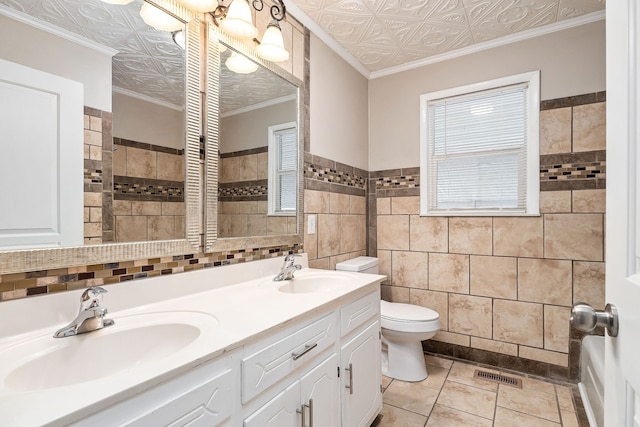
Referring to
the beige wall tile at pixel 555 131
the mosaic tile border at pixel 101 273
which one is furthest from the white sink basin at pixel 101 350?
the beige wall tile at pixel 555 131

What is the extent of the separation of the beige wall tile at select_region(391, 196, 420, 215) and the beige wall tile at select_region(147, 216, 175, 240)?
1.97 metres

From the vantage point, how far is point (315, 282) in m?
1.83

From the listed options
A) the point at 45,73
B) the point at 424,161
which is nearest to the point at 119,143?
the point at 45,73

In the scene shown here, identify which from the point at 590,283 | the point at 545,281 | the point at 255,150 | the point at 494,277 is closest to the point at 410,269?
the point at 494,277

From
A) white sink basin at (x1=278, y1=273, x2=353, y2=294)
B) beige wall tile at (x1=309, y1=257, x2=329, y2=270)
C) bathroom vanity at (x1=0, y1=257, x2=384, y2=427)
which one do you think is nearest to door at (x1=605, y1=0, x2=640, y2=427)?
bathroom vanity at (x1=0, y1=257, x2=384, y2=427)

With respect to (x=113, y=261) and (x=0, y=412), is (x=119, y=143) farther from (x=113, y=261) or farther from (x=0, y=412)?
(x=0, y=412)

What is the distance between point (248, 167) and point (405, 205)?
1.56 m

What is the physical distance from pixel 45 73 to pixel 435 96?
2521 millimetres

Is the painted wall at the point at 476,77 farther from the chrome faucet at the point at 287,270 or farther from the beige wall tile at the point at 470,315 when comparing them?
the chrome faucet at the point at 287,270

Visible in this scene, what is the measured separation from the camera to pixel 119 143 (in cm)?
117

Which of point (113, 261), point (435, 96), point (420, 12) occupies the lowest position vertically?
point (113, 261)

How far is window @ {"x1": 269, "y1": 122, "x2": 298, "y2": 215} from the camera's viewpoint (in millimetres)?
A: 1874

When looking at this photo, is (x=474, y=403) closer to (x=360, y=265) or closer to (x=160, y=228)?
(x=360, y=265)

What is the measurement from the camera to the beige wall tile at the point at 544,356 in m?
2.17
